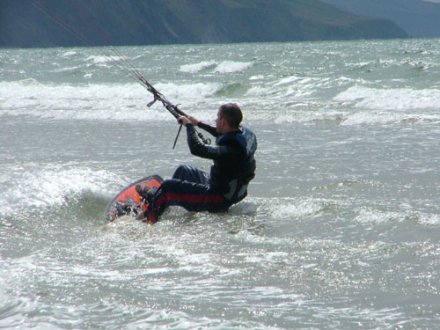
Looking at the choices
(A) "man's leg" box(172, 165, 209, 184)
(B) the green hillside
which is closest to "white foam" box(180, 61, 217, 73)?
(A) "man's leg" box(172, 165, 209, 184)

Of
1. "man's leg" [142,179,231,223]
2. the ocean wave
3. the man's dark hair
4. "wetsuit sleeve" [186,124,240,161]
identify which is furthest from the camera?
the ocean wave

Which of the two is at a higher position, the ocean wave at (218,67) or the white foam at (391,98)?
the white foam at (391,98)

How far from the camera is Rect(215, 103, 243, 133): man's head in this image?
24.0 ft

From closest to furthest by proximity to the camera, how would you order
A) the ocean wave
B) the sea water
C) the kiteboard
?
the sea water, the kiteboard, the ocean wave

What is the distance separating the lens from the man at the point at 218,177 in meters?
7.32

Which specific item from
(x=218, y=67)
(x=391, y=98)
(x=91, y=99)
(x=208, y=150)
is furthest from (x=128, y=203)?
(x=218, y=67)

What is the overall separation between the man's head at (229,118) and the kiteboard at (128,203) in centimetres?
98

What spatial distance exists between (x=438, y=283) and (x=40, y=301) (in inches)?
93.1

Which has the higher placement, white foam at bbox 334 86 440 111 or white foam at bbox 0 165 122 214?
white foam at bbox 0 165 122 214

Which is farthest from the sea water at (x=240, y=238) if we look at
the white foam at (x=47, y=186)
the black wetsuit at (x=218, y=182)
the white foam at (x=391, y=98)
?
the white foam at (x=391, y=98)

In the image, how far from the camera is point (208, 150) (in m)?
7.18

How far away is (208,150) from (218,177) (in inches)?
14.1

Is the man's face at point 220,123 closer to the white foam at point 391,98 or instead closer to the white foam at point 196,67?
the white foam at point 391,98

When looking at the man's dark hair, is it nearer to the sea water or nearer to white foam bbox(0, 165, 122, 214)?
the sea water
